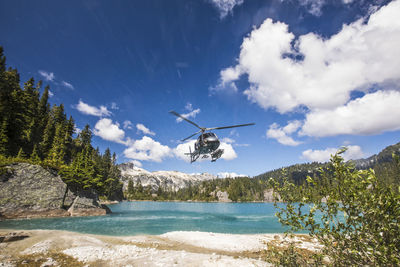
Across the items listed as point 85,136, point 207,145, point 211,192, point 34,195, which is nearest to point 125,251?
point 207,145

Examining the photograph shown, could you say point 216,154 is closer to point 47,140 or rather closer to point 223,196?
point 47,140

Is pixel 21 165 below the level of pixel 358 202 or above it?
above

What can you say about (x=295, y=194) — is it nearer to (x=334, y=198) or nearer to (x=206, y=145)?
(x=334, y=198)

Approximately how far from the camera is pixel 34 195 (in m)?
33.3

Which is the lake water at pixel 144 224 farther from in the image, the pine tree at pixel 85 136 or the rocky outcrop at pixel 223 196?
the rocky outcrop at pixel 223 196

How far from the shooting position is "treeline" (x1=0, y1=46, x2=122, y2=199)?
41125mm

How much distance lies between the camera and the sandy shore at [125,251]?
44.5 ft

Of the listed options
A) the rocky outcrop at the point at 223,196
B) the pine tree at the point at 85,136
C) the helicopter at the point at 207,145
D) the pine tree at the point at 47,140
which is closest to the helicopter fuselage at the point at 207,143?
the helicopter at the point at 207,145

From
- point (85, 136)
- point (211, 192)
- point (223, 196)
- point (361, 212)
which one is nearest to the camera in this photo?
point (361, 212)

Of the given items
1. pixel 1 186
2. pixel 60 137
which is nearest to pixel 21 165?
pixel 1 186

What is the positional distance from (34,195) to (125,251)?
29033 mm

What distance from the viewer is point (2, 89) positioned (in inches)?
1797

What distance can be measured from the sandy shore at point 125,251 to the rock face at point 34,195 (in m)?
16.6

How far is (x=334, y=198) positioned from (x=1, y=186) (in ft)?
147
